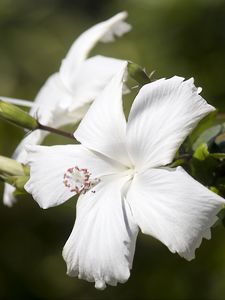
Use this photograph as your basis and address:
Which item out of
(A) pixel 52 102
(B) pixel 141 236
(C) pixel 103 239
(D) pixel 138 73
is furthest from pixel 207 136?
(B) pixel 141 236

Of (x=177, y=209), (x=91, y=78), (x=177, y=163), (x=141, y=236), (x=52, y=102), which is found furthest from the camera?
(x=141, y=236)

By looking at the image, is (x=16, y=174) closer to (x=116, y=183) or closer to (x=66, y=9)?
(x=116, y=183)

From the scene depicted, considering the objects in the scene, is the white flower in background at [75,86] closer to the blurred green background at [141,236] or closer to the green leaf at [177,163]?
the green leaf at [177,163]

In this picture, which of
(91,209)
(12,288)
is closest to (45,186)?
(91,209)

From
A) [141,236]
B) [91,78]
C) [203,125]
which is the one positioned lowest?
[141,236]

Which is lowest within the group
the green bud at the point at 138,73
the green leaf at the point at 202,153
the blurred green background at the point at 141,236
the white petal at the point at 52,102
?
the blurred green background at the point at 141,236

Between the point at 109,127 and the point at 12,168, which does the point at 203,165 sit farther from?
the point at 12,168

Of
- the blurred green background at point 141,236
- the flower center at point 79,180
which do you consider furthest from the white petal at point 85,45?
the blurred green background at point 141,236

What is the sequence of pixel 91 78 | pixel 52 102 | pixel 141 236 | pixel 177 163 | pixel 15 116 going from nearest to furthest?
pixel 177 163 → pixel 15 116 → pixel 91 78 → pixel 52 102 → pixel 141 236
